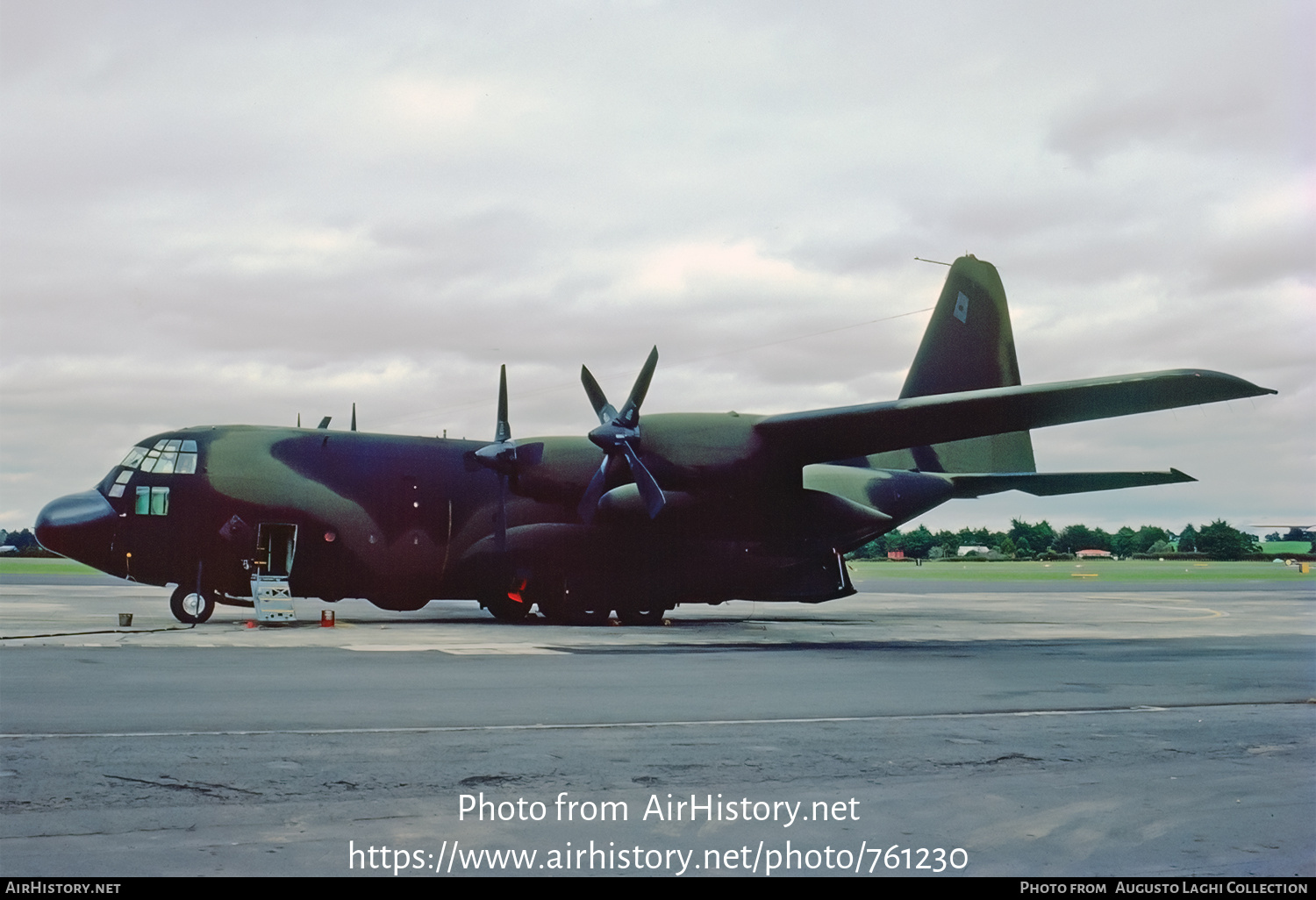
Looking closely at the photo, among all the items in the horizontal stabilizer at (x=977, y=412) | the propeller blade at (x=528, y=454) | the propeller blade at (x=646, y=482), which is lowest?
the propeller blade at (x=646, y=482)

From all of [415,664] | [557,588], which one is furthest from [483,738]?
[557,588]

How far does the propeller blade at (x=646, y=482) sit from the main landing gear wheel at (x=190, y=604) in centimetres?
1086

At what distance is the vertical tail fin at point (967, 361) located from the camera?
34562mm

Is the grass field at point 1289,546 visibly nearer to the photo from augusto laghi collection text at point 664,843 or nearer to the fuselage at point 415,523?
the fuselage at point 415,523

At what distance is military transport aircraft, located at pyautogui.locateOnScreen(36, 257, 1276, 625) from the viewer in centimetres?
2506

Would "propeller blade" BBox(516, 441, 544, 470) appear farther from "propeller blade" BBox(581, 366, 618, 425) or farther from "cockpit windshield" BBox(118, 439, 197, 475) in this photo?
"cockpit windshield" BBox(118, 439, 197, 475)

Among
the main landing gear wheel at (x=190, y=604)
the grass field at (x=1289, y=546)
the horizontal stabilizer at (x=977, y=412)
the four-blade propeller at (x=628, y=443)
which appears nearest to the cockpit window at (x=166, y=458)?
→ the main landing gear wheel at (x=190, y=604)

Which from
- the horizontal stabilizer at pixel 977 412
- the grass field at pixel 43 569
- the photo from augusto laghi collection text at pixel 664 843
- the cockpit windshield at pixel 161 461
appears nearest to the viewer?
the photo from augusto laghi collection text at pixel 664 843

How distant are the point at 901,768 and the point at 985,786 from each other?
88 centimetres

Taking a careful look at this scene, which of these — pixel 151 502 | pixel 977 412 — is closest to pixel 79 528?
pixel 151 502

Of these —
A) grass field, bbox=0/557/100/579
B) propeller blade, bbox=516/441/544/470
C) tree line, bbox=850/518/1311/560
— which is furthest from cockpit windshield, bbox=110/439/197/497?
tree line, bbox=850/518/1311/560

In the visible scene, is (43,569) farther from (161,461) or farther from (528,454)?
(528,454)

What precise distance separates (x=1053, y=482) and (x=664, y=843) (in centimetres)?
2773

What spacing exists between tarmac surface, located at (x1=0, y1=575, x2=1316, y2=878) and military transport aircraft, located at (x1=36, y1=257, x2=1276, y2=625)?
5092 millimetres
